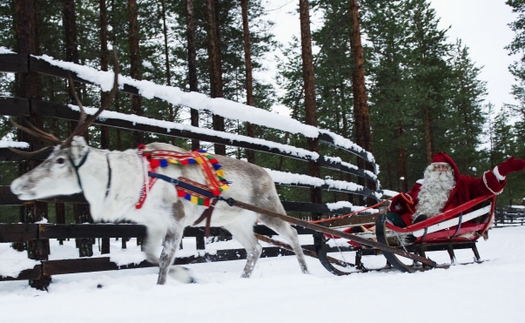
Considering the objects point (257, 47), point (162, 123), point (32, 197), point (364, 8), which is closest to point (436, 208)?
point (162, 123)

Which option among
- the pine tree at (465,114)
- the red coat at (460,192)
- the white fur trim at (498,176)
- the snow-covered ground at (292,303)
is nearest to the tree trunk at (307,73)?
the red coat at (460,192)

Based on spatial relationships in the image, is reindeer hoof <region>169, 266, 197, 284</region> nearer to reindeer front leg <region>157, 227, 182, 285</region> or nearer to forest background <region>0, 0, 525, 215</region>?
reindeer front leg <region>157, 227, 182, 285</region>

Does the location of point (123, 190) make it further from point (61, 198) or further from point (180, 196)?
point (61, 198)

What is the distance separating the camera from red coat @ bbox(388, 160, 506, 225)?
5.23 metres

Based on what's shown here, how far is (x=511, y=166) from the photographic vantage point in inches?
199

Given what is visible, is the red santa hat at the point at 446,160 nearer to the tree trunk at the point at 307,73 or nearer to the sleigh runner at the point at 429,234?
the sleigh runner at the point at 429,234

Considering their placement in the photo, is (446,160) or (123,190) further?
(446,160)

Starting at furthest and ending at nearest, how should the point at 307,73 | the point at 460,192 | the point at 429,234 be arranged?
the point at 307,73, the point at 460,192, the point at 429,234

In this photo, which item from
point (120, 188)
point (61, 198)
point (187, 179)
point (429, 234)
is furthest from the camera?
point (429, 234)

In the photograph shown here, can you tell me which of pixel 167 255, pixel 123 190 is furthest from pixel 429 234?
pixel 123 190

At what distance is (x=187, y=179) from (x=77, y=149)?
0.94 metres

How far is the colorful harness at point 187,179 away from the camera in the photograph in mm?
3588

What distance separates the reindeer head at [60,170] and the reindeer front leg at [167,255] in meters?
0.81

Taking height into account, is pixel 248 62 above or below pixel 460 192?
above
